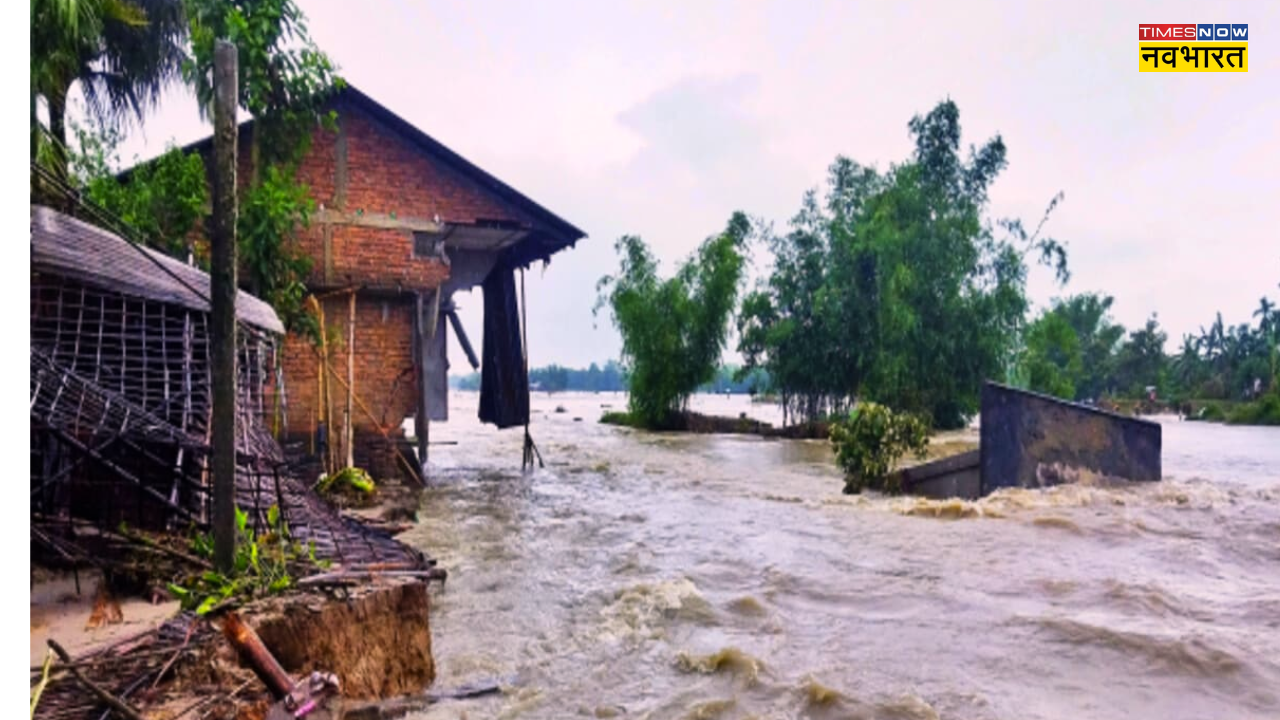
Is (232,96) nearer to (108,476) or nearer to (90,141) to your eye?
(108,476)

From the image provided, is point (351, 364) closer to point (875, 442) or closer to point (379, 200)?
point (379, 200)

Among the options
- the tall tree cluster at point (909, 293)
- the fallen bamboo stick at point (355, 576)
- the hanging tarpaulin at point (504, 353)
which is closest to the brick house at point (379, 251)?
the hanging tarpaulin at point (504, 353)

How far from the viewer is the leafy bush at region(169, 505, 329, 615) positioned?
3.26m

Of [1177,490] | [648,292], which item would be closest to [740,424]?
[648,292]

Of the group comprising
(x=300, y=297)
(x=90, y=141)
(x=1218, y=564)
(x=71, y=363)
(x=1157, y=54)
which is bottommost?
(x=1218, y=564)

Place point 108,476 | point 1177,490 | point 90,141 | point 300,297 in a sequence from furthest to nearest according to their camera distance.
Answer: point 90,141, point 1177,490, point 300,297, point 108,476

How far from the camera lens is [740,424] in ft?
92.3

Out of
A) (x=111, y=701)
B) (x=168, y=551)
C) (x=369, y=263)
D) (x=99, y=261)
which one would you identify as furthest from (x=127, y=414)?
(x=369, y=263)

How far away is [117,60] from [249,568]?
40.7 ft

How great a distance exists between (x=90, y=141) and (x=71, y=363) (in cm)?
881

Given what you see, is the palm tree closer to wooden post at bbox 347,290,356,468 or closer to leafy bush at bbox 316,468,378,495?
wooden post at bbox 347,290,356,468

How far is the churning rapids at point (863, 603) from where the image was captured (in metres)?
4.31

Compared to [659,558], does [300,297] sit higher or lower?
higher

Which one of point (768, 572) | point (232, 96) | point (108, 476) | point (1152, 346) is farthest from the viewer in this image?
point (1152, 346)
